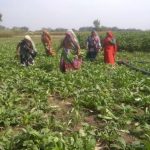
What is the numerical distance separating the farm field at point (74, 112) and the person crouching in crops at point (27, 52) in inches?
132

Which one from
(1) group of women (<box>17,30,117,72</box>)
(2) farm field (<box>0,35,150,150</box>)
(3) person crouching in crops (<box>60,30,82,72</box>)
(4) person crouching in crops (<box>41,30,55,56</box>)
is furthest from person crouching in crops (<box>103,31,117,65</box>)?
(2) farm field (<box>0,35,150,150</box>)

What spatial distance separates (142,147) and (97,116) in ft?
6.06

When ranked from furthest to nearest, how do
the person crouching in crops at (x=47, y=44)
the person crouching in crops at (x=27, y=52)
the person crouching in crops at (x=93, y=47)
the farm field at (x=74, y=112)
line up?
the person crouching in crops at (x=47, y=44) < the person crouching in crops at (x=93, y=47) < the person crouching in crops at (x=27, y=52) < the farm field at (x=74, y=112)

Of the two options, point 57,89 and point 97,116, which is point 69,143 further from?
point 57,89

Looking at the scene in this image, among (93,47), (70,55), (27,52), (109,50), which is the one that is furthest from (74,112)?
(93,47)

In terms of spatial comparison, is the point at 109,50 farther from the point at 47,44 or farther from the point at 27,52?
the point at 47,44

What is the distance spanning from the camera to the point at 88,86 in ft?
32.1

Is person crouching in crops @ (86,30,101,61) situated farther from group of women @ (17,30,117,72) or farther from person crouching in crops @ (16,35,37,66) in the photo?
person crouching in crops @ (16,35,37,66)

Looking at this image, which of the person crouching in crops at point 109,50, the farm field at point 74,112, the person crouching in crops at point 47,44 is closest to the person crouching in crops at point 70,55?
the farm field at point 74,112

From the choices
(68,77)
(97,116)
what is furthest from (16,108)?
(68,77)

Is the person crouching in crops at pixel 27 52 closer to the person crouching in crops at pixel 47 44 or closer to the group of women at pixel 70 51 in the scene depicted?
the group of women at pixel 70 51

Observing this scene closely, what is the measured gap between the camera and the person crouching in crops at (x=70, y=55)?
42.3ft

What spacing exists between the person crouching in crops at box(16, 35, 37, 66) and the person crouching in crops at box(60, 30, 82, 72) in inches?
68.7

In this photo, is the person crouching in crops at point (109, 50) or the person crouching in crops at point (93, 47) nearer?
the person crouching in crops at point (109, 50)
